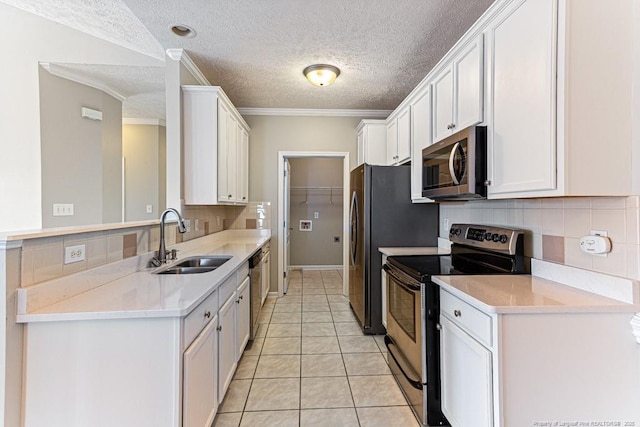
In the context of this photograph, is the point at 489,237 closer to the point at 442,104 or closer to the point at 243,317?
the point at 442,104

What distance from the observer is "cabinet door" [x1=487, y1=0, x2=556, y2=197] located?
1.27 metres

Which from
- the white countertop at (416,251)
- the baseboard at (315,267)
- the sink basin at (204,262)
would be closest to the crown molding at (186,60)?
the sink basin at (204,262)

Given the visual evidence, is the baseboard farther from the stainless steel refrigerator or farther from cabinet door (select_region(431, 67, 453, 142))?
cabinet door (select_region(431, 67, 453, 142))

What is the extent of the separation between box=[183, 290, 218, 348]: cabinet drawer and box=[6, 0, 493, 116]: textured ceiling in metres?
1.86

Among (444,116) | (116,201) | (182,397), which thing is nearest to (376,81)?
(444,116)

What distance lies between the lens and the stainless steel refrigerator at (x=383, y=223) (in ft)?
9.59

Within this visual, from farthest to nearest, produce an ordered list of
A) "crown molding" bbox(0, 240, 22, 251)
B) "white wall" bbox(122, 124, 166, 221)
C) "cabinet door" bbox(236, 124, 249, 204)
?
"white wall" bbox(122, 124, 166, 221), "cabinet door" bbox(236, 124, 249, 204), "crown molding" bbox(0, 240, 22, 251)

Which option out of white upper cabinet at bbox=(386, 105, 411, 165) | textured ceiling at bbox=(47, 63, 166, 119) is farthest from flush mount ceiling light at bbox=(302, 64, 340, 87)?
textured ceiling at bbox=(47, 63, 166, 119)

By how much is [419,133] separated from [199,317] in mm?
2202

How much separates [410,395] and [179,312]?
152 cm

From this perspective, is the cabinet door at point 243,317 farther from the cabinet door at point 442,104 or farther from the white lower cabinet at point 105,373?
the cabinet door at point 442,104

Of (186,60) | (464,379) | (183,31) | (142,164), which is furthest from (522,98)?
(142,164)

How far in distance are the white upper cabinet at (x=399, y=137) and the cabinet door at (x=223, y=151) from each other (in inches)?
69.0

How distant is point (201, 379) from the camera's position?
144cm
